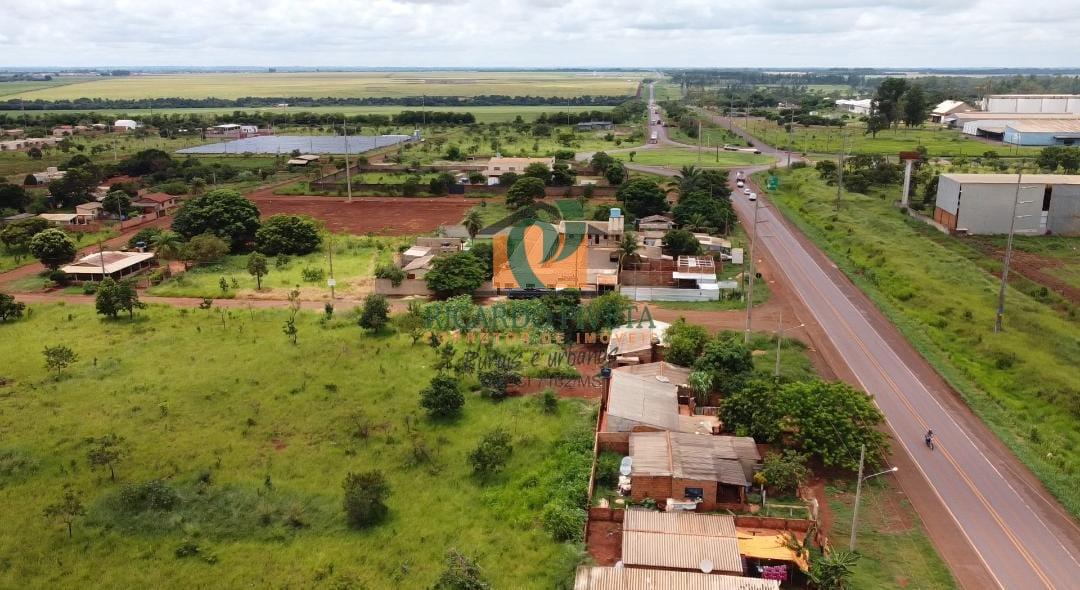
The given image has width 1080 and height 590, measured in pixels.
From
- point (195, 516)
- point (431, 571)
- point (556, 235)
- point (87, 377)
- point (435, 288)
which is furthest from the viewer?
point (556, 235)

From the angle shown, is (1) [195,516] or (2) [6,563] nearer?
(2) [6,563]

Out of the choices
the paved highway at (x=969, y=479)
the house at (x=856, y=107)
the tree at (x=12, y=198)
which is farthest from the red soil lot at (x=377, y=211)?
the house at (x=856, y=107)

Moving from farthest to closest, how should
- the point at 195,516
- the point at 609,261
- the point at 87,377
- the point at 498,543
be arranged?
the point at 609,261 → the point at 87,377 → the point at 195,516 → the point at 498,543

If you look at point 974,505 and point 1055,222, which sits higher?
point 1055,222

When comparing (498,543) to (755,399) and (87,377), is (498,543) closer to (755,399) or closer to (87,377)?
(755,399)

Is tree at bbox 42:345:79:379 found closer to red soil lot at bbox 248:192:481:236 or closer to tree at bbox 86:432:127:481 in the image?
tree at bbox 86:432:127:481

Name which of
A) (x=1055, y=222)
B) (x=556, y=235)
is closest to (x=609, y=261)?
(x=556, y=235)
